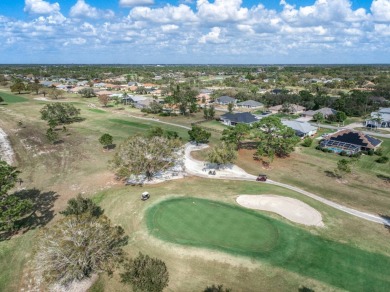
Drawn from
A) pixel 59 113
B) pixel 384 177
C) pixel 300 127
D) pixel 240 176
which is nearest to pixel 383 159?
pixel 384 177

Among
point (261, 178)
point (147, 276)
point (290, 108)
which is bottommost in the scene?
point (261, 178)

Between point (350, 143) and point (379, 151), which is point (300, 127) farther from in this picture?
point (379, 151)

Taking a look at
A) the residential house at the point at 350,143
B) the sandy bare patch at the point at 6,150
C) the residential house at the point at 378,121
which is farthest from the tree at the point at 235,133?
the residential house at the point at 378,121

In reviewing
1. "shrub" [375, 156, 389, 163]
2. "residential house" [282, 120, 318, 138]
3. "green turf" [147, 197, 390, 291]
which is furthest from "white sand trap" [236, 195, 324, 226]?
"residential house" [282, 120, 318, 138]

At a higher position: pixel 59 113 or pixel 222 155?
pixel 59 113

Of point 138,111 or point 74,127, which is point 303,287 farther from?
point 138,111

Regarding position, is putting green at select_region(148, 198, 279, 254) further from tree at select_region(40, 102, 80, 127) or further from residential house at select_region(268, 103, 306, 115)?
residential house at select_region(268, 103, 306, 115)

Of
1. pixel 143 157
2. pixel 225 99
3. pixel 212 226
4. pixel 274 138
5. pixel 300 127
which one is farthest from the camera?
pixel 225 99
